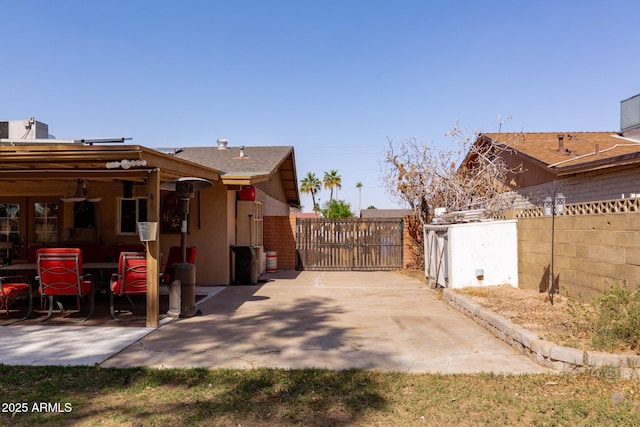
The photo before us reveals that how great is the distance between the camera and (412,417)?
12.7 feet

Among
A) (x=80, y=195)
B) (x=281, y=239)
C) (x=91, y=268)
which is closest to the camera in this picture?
(x=91, y=268)

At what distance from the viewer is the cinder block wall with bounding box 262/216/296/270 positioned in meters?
15.8

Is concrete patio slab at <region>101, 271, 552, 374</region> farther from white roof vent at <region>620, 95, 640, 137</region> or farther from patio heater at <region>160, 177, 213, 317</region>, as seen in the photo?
white roof vent at <region>620, 95, 640, 137</region>

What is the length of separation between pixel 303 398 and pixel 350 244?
1155cm

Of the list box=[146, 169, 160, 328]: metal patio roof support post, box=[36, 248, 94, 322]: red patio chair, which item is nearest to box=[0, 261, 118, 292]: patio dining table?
box=[36, 248, 94, 322]: red patio chair

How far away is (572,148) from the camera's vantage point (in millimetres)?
14062

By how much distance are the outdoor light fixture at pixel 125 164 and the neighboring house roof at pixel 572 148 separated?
9.04m

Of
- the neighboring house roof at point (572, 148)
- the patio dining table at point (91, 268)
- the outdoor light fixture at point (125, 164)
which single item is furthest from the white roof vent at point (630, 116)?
the patio dining table at point (91, 268)

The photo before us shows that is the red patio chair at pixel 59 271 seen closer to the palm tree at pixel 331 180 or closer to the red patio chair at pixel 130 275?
the red patio chair at pixel 130 275

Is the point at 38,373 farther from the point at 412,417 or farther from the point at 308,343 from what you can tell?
the point at 412,417

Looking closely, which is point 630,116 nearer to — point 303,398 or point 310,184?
point 303,398

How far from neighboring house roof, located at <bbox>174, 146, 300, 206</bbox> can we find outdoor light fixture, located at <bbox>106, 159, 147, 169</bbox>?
3893 mm

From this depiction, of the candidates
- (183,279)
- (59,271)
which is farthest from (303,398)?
(59,271)

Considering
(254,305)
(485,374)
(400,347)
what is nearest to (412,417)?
(485,374)
